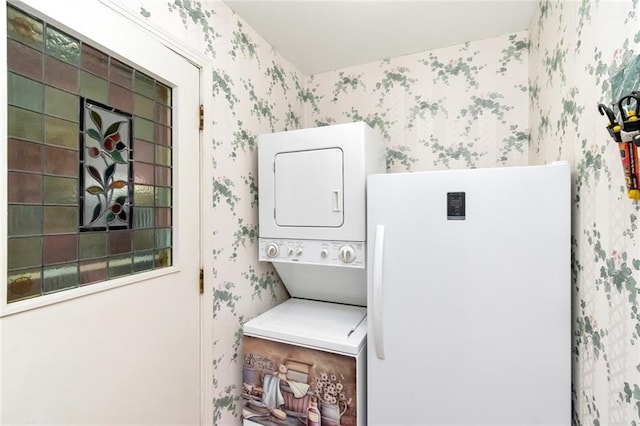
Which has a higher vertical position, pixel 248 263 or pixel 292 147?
pixel 292 147

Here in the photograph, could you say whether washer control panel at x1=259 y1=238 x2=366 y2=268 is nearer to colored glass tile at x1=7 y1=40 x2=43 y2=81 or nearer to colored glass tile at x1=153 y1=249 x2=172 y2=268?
colored glass tile at x1=153 y1=249 x2=172 y2=268

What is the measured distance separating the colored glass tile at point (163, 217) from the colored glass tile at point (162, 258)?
0.35 ft

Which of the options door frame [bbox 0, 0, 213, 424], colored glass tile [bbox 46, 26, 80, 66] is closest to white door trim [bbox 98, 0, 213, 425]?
door frame [bbox 0, 0, 213, 424]

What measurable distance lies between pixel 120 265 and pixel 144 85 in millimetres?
700

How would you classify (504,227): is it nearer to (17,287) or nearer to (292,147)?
(292,147)

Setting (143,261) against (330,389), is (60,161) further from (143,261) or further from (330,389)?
(330,389)

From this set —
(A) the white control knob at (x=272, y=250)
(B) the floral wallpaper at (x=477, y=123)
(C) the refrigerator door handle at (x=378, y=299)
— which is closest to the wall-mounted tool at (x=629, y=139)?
(B) the floral wallpaper at (x=477, y=123)

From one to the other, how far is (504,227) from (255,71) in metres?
1.55

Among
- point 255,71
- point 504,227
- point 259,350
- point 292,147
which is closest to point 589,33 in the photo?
point 504,227

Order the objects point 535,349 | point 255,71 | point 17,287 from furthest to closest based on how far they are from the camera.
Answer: point 255,71
point 535,349
point 17,287

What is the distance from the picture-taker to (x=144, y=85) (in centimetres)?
116

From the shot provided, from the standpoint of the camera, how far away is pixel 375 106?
6.95 ft

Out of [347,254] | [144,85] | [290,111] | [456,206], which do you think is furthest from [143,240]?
[290,111]

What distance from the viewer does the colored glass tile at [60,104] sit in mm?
867
